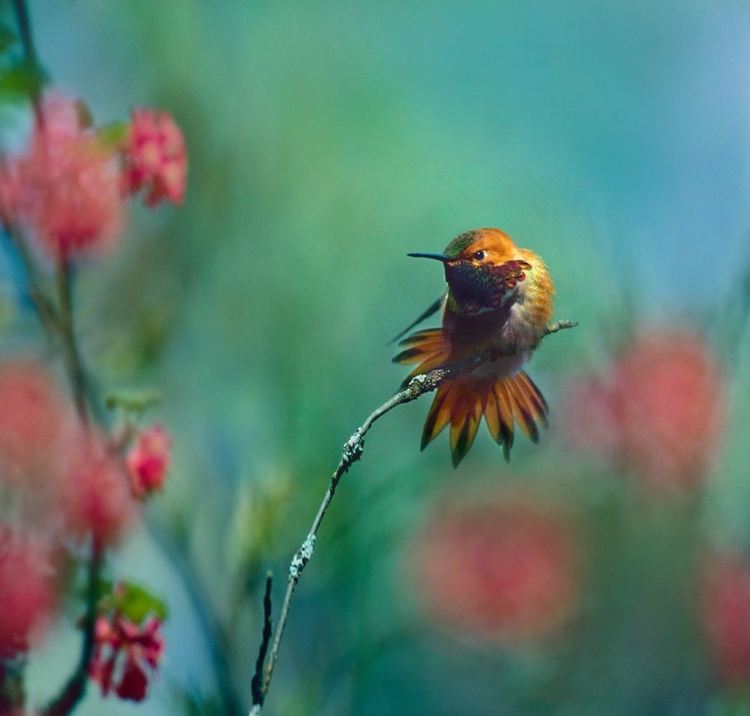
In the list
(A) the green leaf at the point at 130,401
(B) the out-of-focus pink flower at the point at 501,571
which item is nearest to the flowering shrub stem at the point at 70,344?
(A) the green leaf at the point at 130,401

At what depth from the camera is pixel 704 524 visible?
113 cm

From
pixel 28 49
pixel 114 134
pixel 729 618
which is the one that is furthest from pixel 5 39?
pixel 729 618

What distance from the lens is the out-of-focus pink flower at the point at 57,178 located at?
2.78 ft

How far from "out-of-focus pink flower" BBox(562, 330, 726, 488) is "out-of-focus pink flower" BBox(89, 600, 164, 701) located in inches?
22.6

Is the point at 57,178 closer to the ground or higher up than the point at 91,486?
higher up

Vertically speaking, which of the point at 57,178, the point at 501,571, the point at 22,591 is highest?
the point at 57,178

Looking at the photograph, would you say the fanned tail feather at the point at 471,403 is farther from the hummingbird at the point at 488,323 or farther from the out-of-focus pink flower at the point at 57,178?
the out-of-focus pink flower at the point at 57,178

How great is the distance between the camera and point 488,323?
0.76m

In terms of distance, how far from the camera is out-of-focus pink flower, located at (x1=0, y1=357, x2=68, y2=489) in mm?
885

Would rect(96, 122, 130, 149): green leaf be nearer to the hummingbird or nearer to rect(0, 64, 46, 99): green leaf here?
rect(0, 64, 46, 99): green leaf

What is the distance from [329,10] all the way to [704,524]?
82 centimetres

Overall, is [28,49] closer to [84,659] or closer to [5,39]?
[5,39]

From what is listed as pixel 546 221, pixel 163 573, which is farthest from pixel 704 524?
pixel 163 573

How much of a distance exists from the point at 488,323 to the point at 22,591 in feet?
1.64
